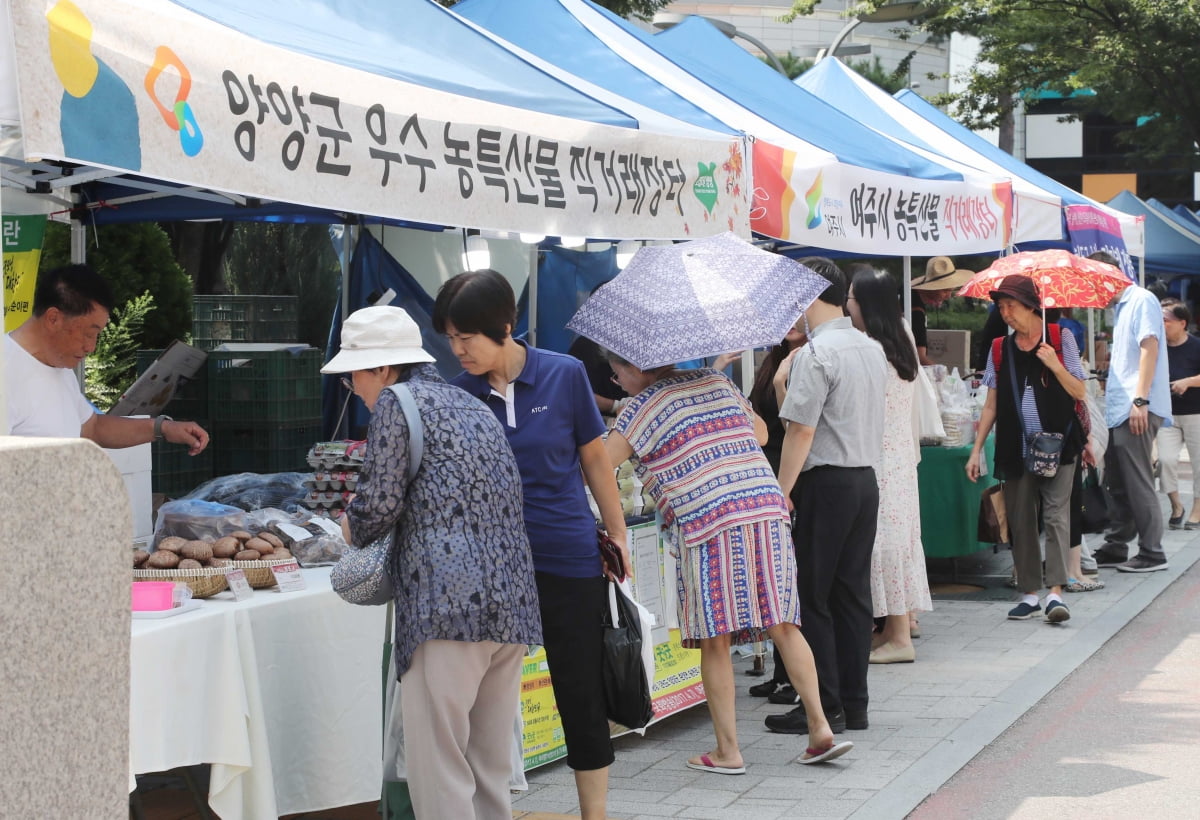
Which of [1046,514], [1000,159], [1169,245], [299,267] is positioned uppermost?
[1169,245]

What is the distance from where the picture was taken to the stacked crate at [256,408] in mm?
7406

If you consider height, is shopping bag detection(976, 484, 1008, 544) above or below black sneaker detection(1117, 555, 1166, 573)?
above

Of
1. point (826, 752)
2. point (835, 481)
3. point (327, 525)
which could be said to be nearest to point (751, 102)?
point (835, 481)

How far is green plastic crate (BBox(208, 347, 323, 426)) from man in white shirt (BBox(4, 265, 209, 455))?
7.92 ft

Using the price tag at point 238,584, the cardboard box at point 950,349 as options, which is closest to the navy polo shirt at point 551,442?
the price tag at point 238,584

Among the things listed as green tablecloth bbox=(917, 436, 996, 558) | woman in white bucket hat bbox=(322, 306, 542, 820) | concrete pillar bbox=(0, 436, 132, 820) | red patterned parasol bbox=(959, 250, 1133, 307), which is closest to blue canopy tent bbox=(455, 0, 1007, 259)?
red patterned parasol bbox=(959, 250, 1133, 307)

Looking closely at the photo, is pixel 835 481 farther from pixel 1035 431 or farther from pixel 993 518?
pixel 993 518

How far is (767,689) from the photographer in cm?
661

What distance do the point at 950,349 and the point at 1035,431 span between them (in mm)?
4687

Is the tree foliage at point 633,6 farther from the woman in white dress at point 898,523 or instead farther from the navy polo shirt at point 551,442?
the navy polo shirt at point 551,442

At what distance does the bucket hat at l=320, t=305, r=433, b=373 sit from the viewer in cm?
371

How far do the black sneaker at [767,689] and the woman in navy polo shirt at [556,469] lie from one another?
2.49 meters

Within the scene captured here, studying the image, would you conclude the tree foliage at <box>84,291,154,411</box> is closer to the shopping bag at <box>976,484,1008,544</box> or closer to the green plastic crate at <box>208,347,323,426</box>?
the green plastic crate at <box>208,347,323,426</box>

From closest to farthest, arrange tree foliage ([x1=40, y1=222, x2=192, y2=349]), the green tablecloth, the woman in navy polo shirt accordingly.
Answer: the woman in navy polo shirt < the green tablecloth < tree foliage ([x1=40, y1=222, x2=192, y2=349])
